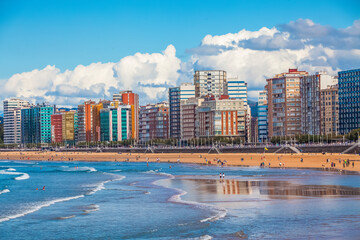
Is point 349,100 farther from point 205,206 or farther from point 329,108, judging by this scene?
point 205,206

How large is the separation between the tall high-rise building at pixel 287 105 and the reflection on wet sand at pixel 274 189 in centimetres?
11779

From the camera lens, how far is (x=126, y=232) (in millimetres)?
34938

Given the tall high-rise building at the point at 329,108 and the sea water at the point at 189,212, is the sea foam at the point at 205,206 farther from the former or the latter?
the tall high-rise building at the point at 329,108

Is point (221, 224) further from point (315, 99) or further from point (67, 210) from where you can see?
point (315, 99)

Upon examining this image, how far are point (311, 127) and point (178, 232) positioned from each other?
14935 centimetres

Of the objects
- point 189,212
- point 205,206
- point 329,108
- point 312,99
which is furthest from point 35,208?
point 312,99

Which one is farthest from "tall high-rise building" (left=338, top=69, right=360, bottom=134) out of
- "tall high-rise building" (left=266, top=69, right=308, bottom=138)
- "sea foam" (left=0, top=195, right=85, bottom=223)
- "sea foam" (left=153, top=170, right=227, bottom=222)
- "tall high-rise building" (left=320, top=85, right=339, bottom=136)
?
"sea foam" (left=0, top=195, right=85, bottom=223)

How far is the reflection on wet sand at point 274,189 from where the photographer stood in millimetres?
52062

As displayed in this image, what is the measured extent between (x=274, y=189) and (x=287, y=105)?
422ft

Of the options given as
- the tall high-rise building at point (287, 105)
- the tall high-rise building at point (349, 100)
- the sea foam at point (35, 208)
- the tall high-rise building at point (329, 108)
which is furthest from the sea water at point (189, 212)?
the tall high-rise building at point (287, 105)

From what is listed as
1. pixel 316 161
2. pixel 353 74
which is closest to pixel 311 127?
Answer: pixel 353 74

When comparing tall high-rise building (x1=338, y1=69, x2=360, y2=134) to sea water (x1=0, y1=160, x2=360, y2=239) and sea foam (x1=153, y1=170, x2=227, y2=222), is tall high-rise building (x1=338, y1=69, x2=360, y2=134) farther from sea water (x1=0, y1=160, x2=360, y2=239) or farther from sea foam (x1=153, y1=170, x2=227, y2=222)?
sea foam (x1=153, y1=170, x2=227, y2=222)

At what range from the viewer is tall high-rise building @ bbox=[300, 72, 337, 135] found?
17675cm

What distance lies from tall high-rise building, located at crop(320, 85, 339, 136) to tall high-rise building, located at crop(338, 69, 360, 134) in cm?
475
